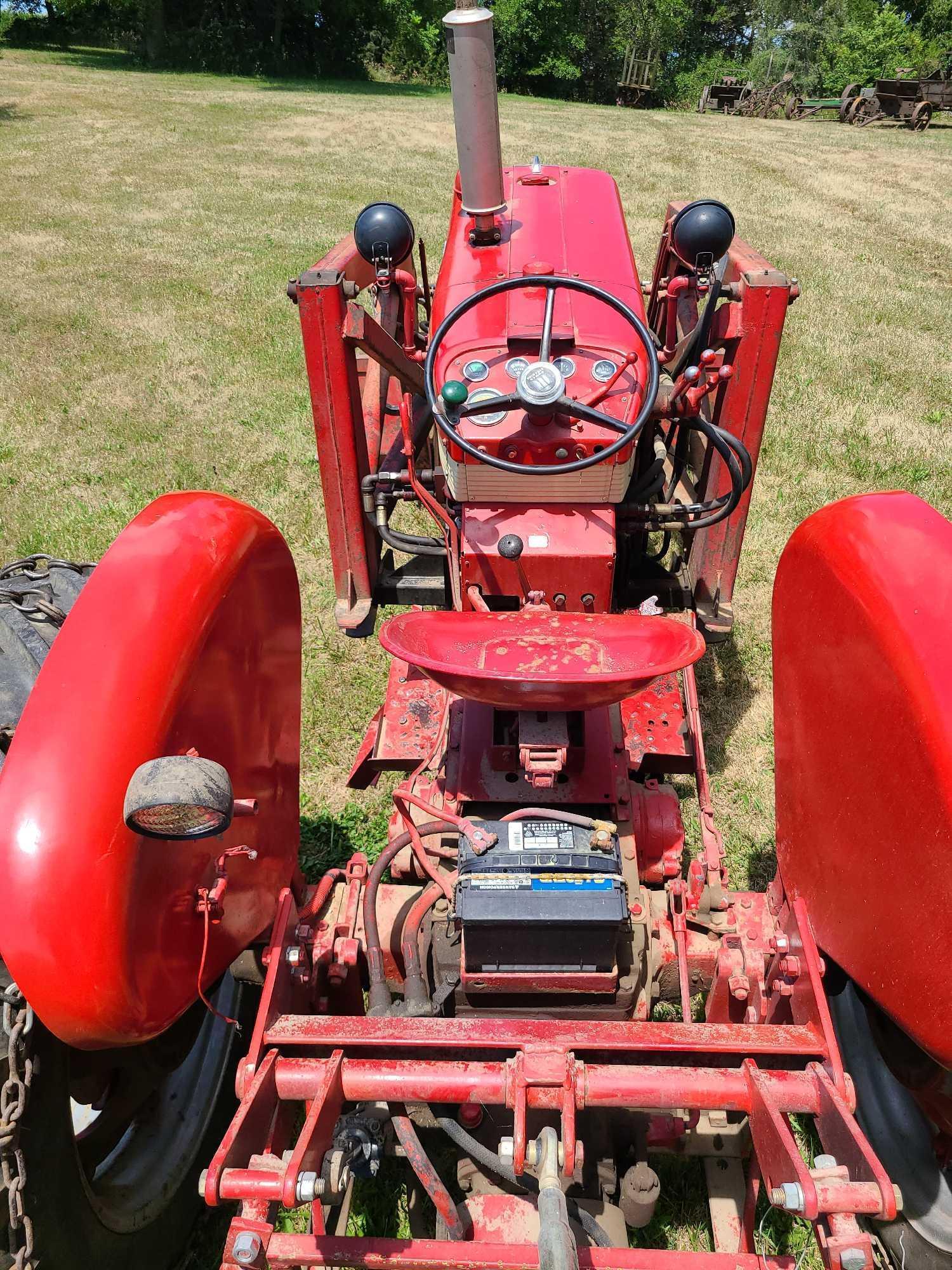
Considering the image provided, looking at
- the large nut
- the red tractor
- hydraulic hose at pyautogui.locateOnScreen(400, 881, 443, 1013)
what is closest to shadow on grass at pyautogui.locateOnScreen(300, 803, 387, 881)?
the red tractor

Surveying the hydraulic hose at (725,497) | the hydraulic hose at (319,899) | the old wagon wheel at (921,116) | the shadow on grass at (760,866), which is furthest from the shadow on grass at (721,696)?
the old wagon wheel at (921,116)

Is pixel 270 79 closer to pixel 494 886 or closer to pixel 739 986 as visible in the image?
pixel 494 886

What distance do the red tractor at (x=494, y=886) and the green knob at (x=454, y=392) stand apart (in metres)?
0.01

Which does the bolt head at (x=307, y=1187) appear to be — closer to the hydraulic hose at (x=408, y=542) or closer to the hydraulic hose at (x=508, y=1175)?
the hydraulic hose at (x=508, y=1175)

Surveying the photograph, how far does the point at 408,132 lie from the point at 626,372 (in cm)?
1714

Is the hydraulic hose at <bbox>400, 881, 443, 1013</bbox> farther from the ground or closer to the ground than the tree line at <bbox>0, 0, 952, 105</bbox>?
closer to the ground

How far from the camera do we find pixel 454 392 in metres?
2.28

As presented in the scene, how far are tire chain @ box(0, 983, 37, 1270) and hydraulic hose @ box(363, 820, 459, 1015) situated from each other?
0.69m

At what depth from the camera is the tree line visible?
26.0 meters

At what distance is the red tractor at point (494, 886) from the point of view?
1.40 meters

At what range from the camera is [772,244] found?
34.2 ft

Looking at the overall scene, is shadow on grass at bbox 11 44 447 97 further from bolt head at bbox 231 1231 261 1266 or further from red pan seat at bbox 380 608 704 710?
bolt head at bbox 231 1231 261 1266

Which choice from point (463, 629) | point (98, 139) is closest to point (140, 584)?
point (463, 629)

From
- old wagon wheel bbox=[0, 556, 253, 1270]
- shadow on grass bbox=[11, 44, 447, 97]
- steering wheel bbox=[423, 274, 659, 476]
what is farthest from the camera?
shadow on grass bbox=[11, 44, 447, 97]
